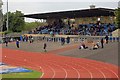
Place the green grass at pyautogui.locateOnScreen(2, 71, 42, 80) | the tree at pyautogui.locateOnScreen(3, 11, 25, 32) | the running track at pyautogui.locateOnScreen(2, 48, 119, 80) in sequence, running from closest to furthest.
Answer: the green grass at pyautogui.locateOnScreen(2, 71, 42, 80)
the running track at pyautogui.locateOnScreen(2, 48, 119, 80)
the tree at pyautogui.locateOnScreen(3, 11, 25, 32)

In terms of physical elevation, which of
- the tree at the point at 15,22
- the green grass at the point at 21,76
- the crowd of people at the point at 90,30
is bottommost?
the green grass at the point at 21,76

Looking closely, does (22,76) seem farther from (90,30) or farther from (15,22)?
(15,22)

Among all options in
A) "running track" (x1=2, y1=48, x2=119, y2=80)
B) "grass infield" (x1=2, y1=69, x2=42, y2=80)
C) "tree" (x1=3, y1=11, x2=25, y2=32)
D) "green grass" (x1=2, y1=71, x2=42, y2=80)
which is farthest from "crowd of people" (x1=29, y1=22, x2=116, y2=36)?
"green grass" (x1=2, y1=71, x2=42, y2=80)

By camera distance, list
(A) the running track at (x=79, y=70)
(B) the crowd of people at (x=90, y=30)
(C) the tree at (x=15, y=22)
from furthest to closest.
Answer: (C) the tree at (x=15, y=22) → (B) the crowd of people at (x=90, y=30) → (A) the running track at (x=79, y=70)

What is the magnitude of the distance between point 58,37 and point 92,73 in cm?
2264

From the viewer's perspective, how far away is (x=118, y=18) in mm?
34094

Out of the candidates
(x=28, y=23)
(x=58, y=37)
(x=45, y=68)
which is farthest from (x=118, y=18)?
(x=28, y=23)

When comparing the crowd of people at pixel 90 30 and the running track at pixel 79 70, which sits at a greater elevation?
the crowd of people at pixel 90 30

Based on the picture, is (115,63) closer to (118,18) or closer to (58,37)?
(118,18)

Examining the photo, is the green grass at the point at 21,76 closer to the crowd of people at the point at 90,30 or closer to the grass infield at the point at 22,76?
the grass infield at the point at 22,76

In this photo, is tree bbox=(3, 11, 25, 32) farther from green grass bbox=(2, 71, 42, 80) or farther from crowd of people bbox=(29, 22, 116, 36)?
green grass bbox=(2, 71, 42, 80)

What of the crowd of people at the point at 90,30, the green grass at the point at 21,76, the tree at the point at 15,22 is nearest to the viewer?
the green grass at the point at 21,76

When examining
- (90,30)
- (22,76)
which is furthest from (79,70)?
(90,30)

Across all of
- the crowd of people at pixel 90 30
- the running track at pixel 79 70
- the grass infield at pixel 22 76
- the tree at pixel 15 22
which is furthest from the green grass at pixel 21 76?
the tree at pixel 15 22
